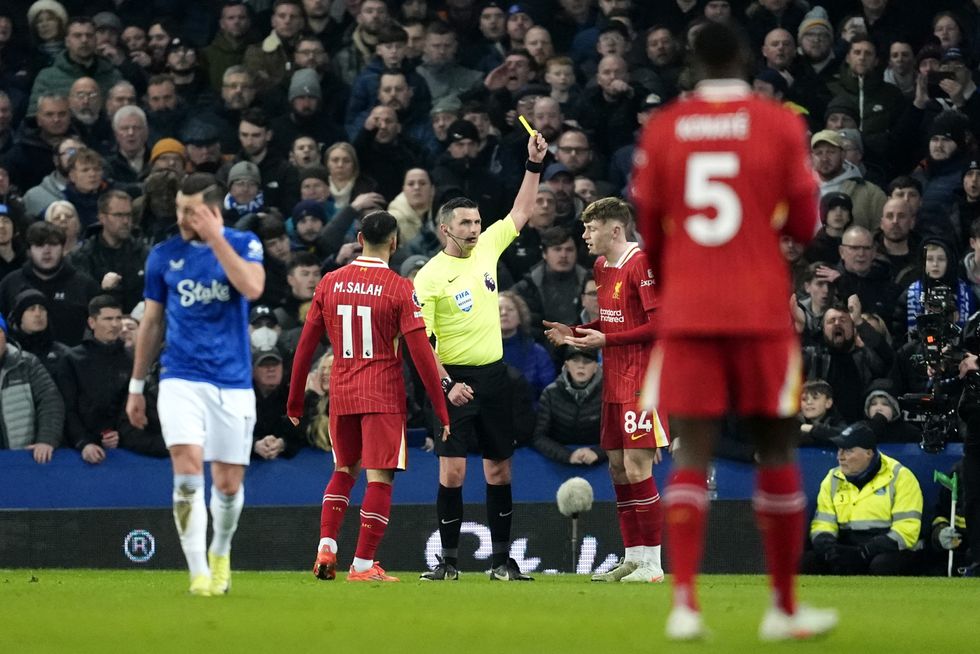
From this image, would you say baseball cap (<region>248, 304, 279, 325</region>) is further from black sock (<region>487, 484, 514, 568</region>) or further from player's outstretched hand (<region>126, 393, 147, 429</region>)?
player's outstretched hand (<region>126, 393, 147, 429</region>)

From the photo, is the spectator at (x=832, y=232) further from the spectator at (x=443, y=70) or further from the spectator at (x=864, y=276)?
the spectator at (x=443, y=70)

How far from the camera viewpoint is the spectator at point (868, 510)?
13961 millimetres

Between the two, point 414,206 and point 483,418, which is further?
point 414,206

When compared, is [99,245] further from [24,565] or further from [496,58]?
[496,58]

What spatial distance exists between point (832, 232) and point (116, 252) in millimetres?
6975

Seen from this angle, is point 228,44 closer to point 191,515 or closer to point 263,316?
point 263,316

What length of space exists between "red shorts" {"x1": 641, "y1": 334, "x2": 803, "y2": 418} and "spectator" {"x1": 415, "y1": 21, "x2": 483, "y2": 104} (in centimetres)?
1313

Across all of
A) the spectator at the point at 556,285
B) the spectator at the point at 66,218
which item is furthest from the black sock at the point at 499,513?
the spectator at the point at 66,218

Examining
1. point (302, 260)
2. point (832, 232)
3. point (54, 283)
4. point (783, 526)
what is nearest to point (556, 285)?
point (302, 260)

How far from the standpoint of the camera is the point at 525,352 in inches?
631

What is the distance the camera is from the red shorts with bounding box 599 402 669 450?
11.8 metres

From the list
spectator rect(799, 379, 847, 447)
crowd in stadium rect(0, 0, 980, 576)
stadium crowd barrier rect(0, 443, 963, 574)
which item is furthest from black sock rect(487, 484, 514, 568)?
spectator rect(799, 379, 847, 447)

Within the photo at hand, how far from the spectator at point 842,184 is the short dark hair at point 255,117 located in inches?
229

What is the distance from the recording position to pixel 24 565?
1436cm
